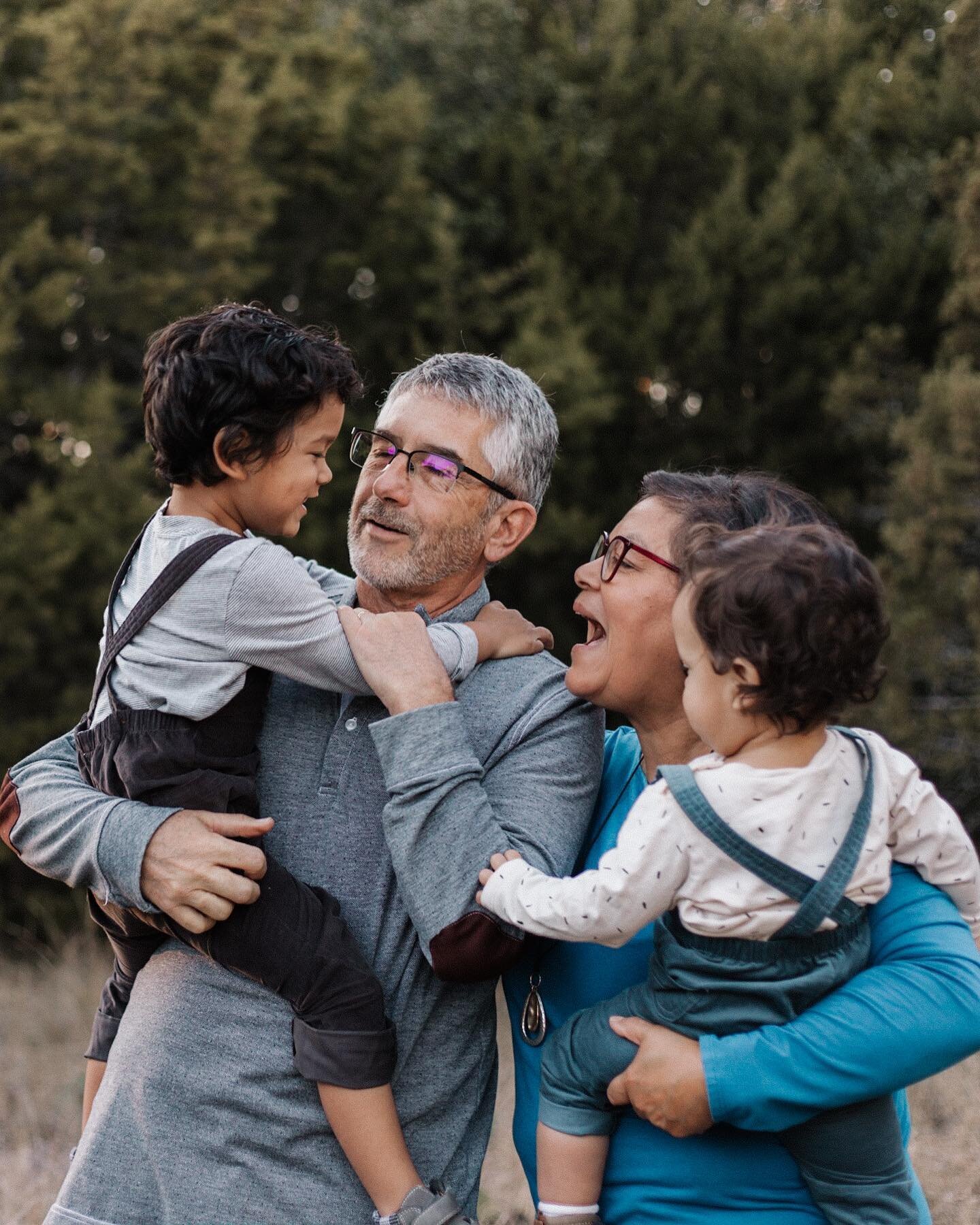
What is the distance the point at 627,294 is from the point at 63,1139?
6352 millimetres

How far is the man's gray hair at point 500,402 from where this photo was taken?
8.14ft

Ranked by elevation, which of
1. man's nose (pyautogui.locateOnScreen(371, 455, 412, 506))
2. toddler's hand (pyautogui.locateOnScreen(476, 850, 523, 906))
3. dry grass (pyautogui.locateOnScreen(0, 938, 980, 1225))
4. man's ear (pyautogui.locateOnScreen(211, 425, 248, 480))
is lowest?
dry grass (pyautogui.locateOnScreen(0, 938, 980, 1225))

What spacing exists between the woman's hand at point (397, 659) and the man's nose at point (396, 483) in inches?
12.5

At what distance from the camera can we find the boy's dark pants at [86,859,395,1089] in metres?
1.99

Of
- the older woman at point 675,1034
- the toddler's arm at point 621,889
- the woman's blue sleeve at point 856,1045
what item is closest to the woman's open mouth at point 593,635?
the older woman at point 675,1034

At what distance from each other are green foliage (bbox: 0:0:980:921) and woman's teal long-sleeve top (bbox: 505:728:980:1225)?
5514mm

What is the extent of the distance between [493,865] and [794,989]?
0.47 meters

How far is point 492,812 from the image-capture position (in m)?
2.07

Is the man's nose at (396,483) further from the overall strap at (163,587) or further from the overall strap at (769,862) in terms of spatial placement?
the overall strap at (769,862)

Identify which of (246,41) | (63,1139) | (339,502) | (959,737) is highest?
(246,41)

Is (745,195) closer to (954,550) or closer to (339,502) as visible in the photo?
(954,550)

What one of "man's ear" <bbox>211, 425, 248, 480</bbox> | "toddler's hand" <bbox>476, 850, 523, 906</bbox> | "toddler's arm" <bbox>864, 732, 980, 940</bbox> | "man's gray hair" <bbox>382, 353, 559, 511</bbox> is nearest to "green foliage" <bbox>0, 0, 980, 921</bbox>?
"man's gray hair" <bbox>382, 353, 559, 511</bbox>

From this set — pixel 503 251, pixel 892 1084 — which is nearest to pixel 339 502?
pixel 503 251

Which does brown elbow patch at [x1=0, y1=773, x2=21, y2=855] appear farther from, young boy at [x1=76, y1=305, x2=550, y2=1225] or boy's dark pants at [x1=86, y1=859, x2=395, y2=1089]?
boy's dark pants at [x1=86, y1=859, x2=395, y2=1089]
